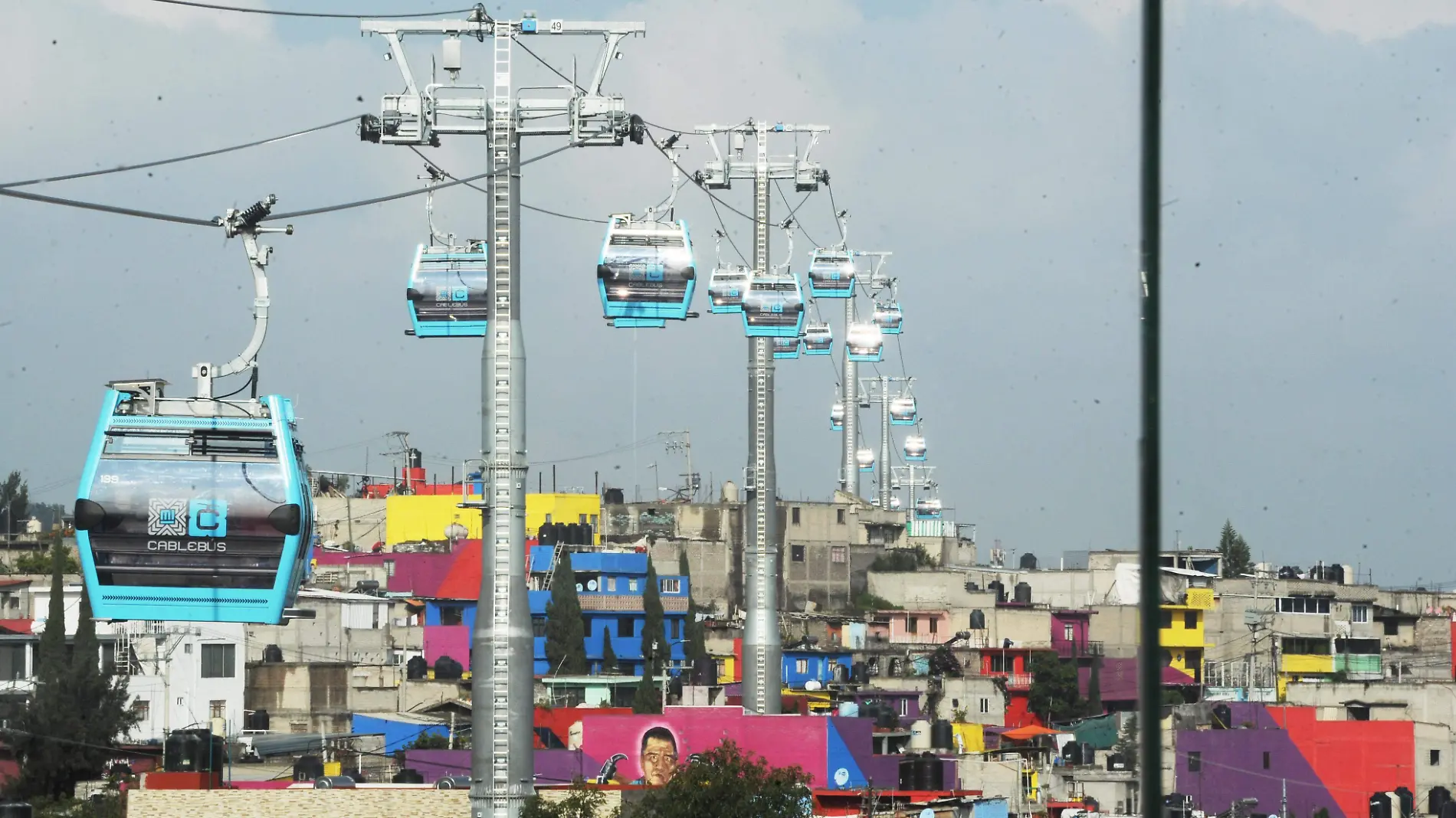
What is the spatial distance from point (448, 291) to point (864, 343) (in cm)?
4420

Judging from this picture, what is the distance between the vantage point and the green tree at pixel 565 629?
7294 centimetres

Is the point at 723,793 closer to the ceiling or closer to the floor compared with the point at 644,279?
closer to the floor

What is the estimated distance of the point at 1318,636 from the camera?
91.5 m

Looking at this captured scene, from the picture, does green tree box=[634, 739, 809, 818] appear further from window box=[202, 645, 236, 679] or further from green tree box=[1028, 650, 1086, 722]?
green tree box=[1028, 650, 1086, 722]

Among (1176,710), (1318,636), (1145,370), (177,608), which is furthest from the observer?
(1318,636)

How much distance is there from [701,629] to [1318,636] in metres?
28.9

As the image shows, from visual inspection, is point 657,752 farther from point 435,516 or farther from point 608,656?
point 435,516

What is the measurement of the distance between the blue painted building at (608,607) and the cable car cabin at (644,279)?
4641 cm

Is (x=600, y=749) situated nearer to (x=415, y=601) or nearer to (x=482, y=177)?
(x=482, y=177)

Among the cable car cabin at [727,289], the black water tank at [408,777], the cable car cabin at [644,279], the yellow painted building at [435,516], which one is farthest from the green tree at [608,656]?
the cable car cabin at [644,279]

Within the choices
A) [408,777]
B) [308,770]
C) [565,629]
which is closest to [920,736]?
[408,777]

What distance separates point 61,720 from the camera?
161 ft

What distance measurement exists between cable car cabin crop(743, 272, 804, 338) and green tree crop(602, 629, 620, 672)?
42037mm

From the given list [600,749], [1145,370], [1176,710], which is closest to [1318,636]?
[1176,710]
